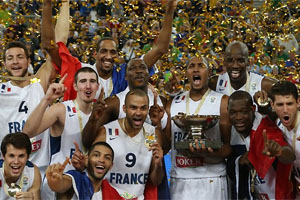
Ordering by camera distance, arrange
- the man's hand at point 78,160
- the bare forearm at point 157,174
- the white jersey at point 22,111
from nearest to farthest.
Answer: the man's hand at point 78,160 → the bare forearm at point 157,174 → the white jersey at point 22,111

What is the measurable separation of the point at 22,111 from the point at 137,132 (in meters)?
1.02

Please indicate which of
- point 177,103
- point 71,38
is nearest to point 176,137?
point 177,103

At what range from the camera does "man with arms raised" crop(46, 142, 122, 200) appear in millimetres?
4707

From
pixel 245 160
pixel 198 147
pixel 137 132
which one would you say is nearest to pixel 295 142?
pixel 245 160

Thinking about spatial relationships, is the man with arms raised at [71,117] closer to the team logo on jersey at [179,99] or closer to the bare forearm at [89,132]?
the bare forearm at [89,132]

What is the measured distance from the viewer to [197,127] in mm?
5387

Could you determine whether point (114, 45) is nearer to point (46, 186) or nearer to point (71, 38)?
point (46, 186)

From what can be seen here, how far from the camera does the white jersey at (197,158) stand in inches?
221

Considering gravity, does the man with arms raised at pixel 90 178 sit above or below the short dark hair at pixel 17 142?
below

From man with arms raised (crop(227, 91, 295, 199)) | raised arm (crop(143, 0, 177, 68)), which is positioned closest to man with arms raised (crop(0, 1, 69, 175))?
raised arm (crop(143, 0, 177, 68))

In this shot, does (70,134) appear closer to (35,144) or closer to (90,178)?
(35,144)

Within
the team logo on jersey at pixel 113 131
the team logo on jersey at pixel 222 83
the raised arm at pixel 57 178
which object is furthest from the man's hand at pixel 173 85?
the raised arm at pixel 57 178

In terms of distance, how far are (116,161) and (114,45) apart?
4.36 feet

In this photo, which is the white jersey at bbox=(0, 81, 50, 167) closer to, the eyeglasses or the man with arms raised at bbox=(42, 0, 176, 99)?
the man with arms raised at bbox=(42, 0, 176, 99)
